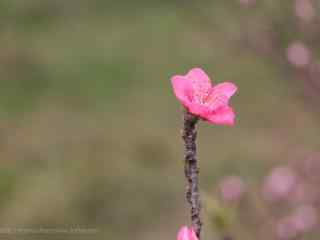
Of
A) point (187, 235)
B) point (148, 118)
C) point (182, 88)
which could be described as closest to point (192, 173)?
point (187, 235)

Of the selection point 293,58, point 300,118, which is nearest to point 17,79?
point 300,118

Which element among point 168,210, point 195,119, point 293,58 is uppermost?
point 293,58

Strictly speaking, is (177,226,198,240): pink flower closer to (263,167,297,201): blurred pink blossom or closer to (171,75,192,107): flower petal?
(171,75,192,107): flower petal

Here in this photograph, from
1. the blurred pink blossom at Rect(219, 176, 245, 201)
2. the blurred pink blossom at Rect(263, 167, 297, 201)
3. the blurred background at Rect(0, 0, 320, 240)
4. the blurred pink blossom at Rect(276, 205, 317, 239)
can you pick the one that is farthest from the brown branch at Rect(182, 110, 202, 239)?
the blurred pink blossom at Rect(263, 167, 297, 201)

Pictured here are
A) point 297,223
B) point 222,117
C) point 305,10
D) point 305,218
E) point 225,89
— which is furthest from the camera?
point 305,10

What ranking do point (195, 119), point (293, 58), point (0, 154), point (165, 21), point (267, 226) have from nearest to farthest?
point (195, 119)
point (267, 226)
point (293, 58)
point (0, 154)
point (165, 21)

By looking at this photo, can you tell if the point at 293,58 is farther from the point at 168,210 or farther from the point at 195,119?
the point at 195,119

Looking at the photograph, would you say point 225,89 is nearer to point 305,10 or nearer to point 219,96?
point 219,96
